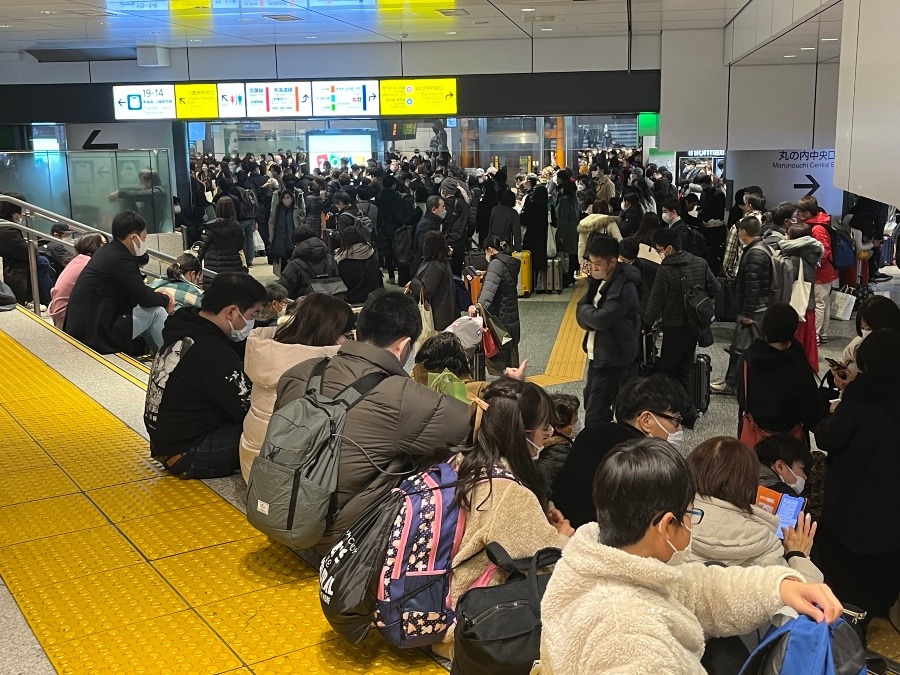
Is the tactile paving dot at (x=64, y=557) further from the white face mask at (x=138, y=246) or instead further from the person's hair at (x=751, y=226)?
the person's hair at (x=751, y=226)

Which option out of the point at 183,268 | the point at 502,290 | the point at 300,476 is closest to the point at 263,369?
the point at 300,476

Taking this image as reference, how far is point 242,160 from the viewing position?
56.9 ft

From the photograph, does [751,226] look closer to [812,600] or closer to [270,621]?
[270,621]

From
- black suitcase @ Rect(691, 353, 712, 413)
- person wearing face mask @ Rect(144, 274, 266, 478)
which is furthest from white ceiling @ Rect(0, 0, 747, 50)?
person wearing face mask @ Rect(144, 274, 266, 478)

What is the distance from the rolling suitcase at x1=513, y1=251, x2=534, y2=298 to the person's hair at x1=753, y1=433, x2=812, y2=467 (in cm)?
955

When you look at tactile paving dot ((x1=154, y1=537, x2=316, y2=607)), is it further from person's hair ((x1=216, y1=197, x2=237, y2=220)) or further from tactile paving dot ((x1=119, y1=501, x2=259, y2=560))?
person's hair ((x1=216, y1=197, x2=237, y2=220))

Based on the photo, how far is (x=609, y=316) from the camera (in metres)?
6.27

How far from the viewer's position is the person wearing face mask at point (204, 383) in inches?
177

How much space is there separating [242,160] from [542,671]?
16217 millimetres

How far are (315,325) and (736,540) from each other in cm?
197

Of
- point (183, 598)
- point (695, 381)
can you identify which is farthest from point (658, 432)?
point (695, 381)

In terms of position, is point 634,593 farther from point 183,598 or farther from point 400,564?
point 183,598

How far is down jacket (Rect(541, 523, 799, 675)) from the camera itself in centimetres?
176

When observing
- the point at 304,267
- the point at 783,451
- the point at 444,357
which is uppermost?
the point at 444,357
